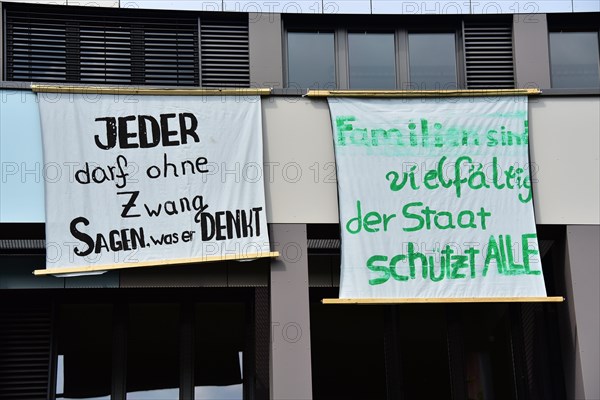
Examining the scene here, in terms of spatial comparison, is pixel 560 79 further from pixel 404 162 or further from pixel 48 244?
pixel 48 244

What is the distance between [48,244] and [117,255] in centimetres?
90

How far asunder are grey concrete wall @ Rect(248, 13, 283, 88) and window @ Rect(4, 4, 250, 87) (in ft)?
0.51

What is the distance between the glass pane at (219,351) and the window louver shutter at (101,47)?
3395 millimetres

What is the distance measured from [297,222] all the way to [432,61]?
3.71 m

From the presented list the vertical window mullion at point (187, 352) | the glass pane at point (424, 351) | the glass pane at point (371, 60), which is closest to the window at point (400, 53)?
the glass pane at point (371, 60)

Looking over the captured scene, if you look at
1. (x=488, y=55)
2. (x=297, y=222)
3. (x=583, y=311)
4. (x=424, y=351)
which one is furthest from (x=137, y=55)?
(x=583, y=311)

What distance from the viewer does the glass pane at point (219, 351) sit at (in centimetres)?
1705

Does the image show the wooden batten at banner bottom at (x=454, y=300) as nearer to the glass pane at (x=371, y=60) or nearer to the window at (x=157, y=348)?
the window at (x=157, y=348)

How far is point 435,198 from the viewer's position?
16359 millimetres

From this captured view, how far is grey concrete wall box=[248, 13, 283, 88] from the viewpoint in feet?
56.7

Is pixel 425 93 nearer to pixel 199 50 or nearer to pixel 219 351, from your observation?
pixel 199 50

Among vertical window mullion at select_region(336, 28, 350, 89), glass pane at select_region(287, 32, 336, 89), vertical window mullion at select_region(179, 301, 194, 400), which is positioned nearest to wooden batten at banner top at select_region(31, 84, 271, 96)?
glass pane at select_region(287, 32, 336, 89)

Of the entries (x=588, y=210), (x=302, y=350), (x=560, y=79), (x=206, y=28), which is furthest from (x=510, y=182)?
(x=206, y=28)

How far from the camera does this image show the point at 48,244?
51.1 feet
